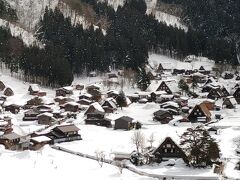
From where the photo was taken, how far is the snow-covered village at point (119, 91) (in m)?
36.4

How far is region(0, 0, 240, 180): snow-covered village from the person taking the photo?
36.4 meters

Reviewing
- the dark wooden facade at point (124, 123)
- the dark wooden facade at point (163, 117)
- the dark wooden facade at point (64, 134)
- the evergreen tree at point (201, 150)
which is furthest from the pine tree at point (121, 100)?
the evergreen tree at point (201, 150)

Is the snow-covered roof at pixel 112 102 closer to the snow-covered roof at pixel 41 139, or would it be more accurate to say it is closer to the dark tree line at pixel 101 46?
the dark tree line at pixel 101 46

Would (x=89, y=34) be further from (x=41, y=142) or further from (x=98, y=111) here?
(x=41, y=142)

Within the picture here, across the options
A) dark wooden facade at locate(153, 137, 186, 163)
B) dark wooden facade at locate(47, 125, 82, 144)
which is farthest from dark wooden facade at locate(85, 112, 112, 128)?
dark wooden facade at locate(153, 137, 186, 163)

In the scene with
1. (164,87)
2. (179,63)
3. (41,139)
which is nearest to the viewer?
(41,139)

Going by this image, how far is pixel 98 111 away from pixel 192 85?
3003 cm

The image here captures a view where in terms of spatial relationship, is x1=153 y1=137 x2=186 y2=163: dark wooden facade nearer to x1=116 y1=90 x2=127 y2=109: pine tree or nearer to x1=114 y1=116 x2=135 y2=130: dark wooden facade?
x1=114 y1=116 x2=135 y2=130: dark wooden facade

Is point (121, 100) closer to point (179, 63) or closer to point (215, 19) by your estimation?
point (179, 63)

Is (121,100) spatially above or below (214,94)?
below

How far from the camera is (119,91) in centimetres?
7638

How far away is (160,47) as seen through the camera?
114 m

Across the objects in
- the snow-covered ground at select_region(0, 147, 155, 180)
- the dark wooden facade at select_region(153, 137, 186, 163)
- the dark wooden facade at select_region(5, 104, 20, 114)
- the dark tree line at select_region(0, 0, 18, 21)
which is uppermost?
the dark tree line at select_region(0, 0, 18, 21)

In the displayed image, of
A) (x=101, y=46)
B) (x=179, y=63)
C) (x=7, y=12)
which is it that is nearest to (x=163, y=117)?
(x=101, y=46)
